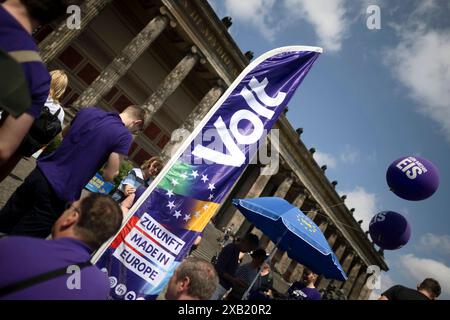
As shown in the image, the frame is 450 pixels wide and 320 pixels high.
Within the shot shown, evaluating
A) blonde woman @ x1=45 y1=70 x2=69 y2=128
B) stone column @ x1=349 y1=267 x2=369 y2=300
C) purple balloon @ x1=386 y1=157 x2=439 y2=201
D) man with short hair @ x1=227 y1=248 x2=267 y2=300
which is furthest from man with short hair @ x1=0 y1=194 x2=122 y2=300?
stone column @ x1=349 y1=267 x2=369 y2=300

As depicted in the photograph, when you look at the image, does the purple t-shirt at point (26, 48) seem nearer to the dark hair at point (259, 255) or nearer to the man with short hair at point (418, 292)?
the dark hair at point (259, 255)

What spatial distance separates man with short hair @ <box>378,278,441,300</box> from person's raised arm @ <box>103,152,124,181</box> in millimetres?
4034

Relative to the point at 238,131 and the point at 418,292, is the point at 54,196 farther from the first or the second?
the point at 418,292

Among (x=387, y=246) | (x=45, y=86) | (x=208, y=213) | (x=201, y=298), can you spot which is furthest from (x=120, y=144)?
(x=387, y=246)

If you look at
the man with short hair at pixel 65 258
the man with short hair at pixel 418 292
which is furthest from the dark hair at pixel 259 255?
the man with short hair at pixel 65 258

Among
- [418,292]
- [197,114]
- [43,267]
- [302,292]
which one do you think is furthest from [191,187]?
[197,114]

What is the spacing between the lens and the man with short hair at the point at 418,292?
13.0 feet

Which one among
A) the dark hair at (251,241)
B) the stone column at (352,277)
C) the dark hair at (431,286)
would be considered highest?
the stone column at (352,277)

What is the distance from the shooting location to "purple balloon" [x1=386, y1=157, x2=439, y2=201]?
22.5ft

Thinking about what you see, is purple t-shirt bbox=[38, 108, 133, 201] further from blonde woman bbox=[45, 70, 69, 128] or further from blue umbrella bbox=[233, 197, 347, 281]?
blue umbrella bbox=[233, 197, 347, 281]

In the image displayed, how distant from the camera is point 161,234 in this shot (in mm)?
2869

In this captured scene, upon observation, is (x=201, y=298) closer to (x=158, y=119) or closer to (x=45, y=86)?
(x=45, y=86)

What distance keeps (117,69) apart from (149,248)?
1089cm

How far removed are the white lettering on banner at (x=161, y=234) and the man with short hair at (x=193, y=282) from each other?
937 mm
